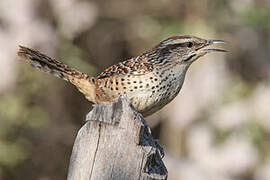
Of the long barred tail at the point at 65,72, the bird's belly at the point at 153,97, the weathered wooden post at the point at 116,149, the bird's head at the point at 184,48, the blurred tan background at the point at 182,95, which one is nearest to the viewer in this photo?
the weathered wooden post at the point at 116,149

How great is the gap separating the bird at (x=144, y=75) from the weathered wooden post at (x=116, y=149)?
1485mm

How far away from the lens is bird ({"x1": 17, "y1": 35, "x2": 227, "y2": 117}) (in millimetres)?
4090

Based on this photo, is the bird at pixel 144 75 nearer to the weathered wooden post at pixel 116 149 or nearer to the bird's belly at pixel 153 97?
the bird's belly at pixel 153 97

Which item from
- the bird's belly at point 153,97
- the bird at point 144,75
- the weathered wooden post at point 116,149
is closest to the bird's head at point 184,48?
the bird at point 144,75

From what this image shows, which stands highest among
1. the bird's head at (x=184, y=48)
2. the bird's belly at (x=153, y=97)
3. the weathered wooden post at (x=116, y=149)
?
the bird's head at (x=184, y=48)

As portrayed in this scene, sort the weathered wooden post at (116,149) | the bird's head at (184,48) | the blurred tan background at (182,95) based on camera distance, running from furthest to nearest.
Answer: the blurred tan background at (182,95) → the bird's head at (184,48) → the weathered wooden post at (116,149)

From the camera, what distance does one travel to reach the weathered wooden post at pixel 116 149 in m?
2.46

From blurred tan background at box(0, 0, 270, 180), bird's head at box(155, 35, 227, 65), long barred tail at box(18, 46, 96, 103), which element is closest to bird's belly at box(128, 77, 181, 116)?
bird's head at box(155, 35, 227, 65)

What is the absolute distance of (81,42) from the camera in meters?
8.38

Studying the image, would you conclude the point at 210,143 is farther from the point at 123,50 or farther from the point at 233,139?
the point at 123,50

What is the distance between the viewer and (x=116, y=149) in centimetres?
247

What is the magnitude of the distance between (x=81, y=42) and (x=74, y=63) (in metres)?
1.32

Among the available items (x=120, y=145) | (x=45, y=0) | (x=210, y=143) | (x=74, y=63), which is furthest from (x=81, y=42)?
(x=120, y=145)

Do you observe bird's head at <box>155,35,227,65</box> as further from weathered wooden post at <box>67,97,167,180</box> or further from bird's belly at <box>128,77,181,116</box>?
weathered wooden post at <box>67,97,167,180</box>
